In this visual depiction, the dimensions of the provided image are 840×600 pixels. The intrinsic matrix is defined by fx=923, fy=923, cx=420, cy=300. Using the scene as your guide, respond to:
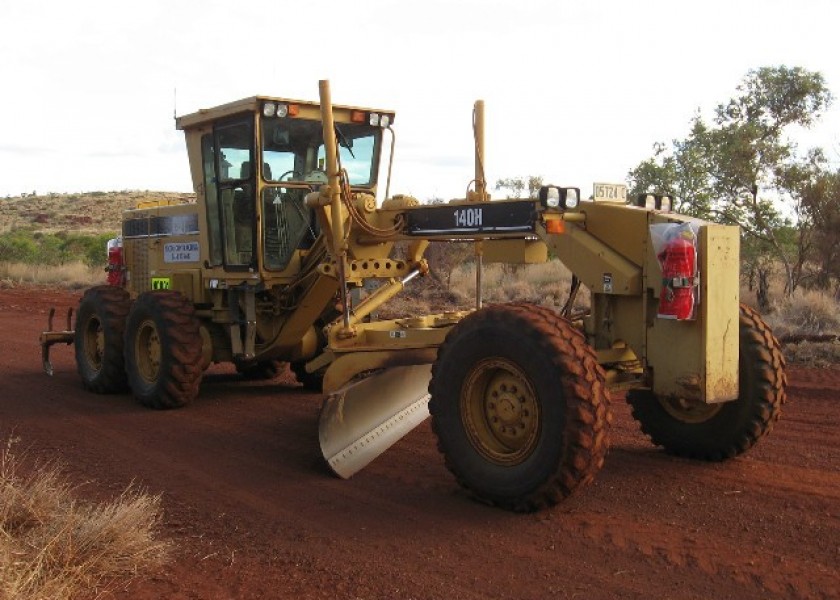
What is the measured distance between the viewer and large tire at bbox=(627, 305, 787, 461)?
6059mm

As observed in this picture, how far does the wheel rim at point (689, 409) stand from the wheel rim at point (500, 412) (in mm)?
1353

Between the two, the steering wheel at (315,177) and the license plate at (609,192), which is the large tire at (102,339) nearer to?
the steering wheel at (315,177)

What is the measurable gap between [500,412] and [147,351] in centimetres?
496

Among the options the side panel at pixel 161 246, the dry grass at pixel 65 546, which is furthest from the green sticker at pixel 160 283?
the dry grass at pixel 65 546

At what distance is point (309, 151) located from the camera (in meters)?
8.87

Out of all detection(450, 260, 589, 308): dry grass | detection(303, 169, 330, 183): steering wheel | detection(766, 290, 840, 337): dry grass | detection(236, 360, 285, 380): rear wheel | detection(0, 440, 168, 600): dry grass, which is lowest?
detection(0, 440, 168, 600): dry grass

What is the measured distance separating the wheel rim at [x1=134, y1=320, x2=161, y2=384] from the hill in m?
42.7

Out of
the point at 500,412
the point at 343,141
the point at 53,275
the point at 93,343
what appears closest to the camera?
the point at 500,412

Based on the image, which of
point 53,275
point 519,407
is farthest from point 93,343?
point 53,275

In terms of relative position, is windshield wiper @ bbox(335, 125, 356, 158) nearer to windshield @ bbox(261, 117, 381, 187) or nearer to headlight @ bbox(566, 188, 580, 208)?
windshield @ bbox(261, 117, 381, 187)

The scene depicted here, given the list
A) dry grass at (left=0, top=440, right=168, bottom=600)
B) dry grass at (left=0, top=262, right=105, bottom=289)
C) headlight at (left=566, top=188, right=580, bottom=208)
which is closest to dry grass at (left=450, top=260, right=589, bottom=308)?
headlight at (left=566, top=188, right=580, bottom=208)

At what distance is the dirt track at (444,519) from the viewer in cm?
455

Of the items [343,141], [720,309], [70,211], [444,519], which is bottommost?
[444,519]

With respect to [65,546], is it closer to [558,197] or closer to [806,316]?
[558,197]
